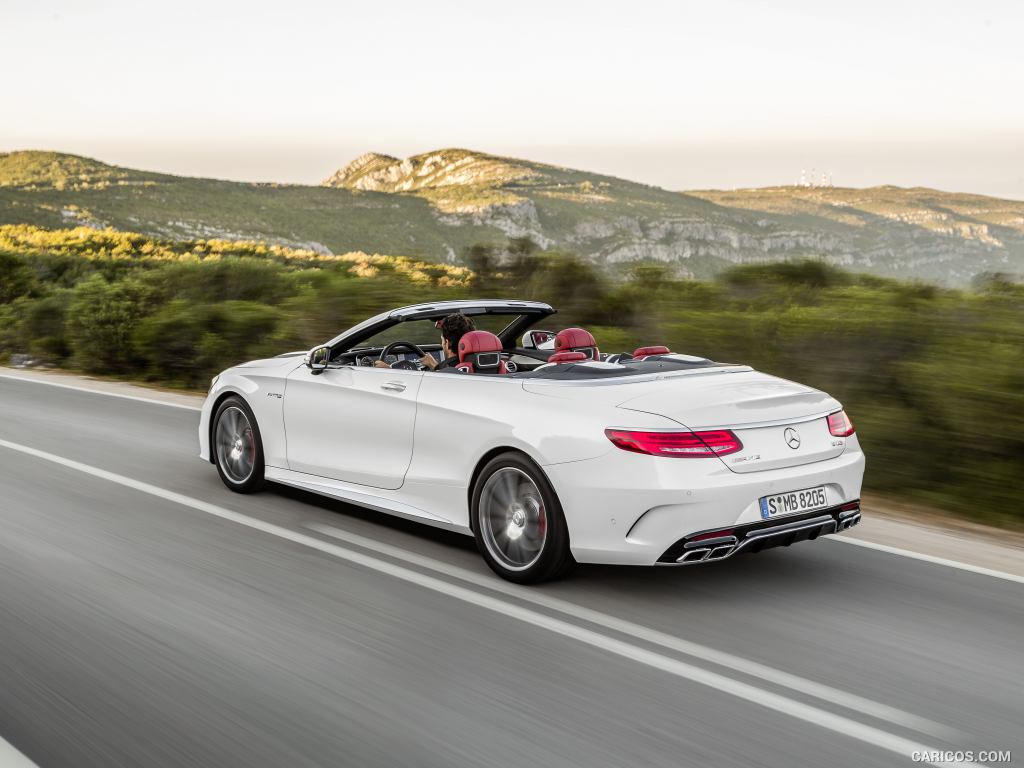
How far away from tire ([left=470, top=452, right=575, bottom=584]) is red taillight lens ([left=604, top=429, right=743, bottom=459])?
0.48 meters

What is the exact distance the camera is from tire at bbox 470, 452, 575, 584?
5.18 meters

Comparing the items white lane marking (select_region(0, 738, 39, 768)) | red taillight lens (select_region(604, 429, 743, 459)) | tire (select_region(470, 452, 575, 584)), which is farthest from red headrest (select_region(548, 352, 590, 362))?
white lane marking (select_region(0, 738, 39, 768))

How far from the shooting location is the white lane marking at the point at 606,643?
3668 millimetres

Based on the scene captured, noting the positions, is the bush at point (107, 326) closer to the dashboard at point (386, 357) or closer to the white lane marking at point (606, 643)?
the white lane marking at point (606, 643)

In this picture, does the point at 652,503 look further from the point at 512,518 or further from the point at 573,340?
the point at 573,340

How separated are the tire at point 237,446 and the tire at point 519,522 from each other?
2356mm

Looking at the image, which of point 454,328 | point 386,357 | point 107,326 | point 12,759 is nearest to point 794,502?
point 454,328

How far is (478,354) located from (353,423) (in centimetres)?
93

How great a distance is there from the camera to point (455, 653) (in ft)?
14.6

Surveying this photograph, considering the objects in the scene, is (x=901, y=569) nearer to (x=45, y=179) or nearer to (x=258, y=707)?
(x=258, y=707)

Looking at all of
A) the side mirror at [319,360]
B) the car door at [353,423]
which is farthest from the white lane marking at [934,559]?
the side mirror at [319,360]

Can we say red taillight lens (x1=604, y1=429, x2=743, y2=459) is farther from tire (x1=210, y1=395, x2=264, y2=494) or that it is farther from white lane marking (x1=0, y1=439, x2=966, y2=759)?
tire (x1=210, y1=395, x2=264, y2=494)

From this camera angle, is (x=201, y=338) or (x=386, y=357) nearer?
(x=386, y=357)

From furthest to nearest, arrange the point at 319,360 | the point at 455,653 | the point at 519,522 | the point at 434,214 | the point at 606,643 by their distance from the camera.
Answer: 1. the point at 434,214
2. the point at 319,360
3. the point at 519,522
4. the point at 606,643
5. the point at 455,653
